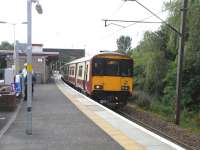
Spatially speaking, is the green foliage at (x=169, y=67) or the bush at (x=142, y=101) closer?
the green foliage at (x=169, y=67)

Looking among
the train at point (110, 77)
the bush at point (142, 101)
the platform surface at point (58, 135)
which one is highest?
the train at point (110, 77)

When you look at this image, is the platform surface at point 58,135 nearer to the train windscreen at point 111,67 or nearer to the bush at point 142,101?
the train windscreen at point 111,67

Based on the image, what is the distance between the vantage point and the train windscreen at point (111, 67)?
2616 centimetres

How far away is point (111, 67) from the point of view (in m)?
26.3

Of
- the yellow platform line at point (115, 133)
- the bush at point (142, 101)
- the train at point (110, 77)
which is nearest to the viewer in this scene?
the yellow platform line at point (115, 133)

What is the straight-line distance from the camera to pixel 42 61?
177 ft

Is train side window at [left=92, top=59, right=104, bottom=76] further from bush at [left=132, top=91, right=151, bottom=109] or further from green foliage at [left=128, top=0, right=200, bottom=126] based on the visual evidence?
bush at [left=132, top=91, right=151, bottom=109]

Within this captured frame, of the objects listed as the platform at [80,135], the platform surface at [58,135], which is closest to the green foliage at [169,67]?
the platform at [80,135]

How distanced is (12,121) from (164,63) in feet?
74.2

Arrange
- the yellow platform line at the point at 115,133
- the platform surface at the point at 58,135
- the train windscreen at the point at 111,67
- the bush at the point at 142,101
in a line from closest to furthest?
the platform surface at the point at 58,135 < the yellow platform line at the point at 115,133 < the train windscreen at the point at 111,67 < the bush at the point at 142,101

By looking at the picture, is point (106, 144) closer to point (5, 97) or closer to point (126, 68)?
point (5, 97)

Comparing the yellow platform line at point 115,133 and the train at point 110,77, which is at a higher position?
the train at point 110,77

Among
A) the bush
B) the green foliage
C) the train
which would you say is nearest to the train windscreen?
the train

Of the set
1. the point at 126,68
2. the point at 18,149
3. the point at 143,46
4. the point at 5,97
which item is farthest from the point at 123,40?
the point at 18,149
